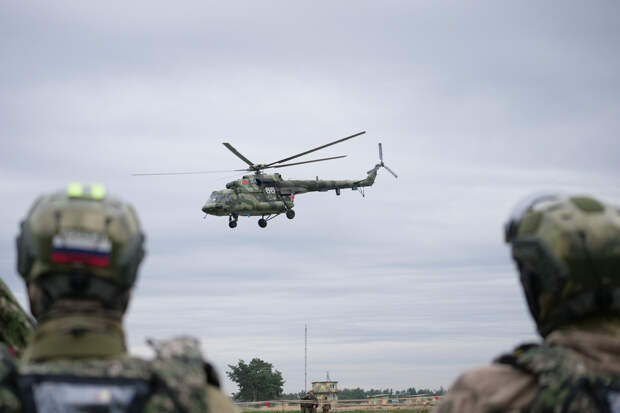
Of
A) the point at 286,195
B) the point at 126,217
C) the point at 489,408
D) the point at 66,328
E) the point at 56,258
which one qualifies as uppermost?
the point at 286,195

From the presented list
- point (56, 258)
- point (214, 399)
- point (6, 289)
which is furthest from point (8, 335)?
point (214, 399)

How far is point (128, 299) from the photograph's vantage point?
2.81 m

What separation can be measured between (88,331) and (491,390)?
4.83 ft

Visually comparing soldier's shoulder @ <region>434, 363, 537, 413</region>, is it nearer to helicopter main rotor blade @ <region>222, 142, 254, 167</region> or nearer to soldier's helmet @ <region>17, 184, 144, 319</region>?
soldier's helmet @ <region>17, 184, 144, 319</region>

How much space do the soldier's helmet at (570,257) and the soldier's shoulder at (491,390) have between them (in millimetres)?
321

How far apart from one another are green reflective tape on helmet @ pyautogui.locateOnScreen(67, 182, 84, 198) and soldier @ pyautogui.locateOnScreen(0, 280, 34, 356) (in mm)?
1206

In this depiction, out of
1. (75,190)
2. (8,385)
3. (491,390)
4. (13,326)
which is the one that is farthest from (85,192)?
(491,390)

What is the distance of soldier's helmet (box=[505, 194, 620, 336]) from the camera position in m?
2.65

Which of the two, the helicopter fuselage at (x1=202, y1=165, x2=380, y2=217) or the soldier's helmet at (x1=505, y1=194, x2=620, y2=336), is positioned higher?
the helicopter fuselage at (x1=202, y1=165, x2=380, y2=217)

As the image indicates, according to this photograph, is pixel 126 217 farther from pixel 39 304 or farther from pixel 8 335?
pixel 8 335

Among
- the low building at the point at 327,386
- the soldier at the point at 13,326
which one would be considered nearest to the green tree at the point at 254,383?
the low building at the point at 327,386

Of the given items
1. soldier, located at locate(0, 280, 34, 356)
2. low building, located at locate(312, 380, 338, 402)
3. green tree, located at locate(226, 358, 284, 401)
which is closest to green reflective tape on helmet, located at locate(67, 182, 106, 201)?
soldier, located at locate(0, 280, 34, 356)

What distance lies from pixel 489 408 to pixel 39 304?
171 cm

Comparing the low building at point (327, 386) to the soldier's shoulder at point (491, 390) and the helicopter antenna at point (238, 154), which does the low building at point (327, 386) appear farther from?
the soldier's shoulder at point (491, 390)
